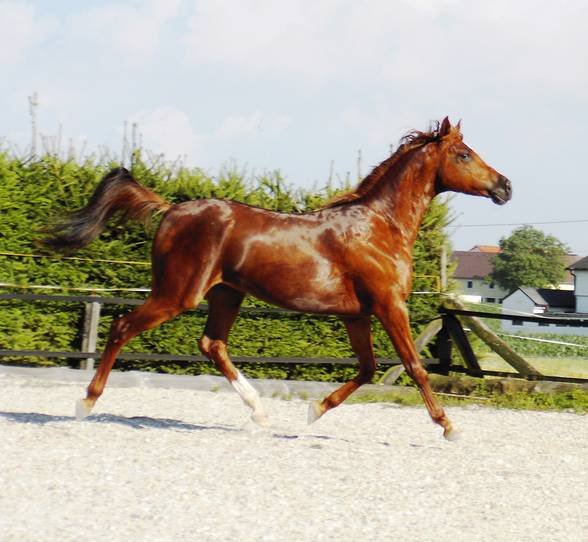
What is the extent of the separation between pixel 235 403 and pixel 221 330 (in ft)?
5.50

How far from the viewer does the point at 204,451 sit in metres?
6.00

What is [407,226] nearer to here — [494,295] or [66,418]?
[66,418]

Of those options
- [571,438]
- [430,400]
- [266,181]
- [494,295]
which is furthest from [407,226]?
[494,295]

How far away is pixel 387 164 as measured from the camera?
730 cm

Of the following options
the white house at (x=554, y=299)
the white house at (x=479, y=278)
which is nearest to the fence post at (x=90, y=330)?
the white house at (x=554, y=299)

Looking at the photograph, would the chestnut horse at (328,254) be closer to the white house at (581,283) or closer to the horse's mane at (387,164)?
the horse's mane at (387,164)

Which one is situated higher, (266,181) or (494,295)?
(266,181)

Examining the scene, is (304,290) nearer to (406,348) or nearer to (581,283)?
(406,348)

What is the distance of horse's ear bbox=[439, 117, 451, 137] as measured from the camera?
7.12 metres

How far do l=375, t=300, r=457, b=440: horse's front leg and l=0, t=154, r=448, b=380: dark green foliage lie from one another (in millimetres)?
4179

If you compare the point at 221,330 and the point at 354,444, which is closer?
the point at 354,444

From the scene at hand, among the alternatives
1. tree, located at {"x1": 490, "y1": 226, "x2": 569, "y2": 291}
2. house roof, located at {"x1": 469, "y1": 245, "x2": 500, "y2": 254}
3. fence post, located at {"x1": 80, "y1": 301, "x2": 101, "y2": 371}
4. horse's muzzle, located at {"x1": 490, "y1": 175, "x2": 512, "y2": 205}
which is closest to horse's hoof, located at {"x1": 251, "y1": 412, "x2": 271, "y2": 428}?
horse's muzzle, located at {"x1": 490, "y1": 175, "x2": 512, "y2": 205}

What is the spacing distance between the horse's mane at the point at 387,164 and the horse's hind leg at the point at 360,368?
0.95 metres

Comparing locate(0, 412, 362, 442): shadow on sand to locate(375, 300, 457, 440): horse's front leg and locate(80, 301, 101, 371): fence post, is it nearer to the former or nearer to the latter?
locate(375, 300, 457, 440): horse's front leg
